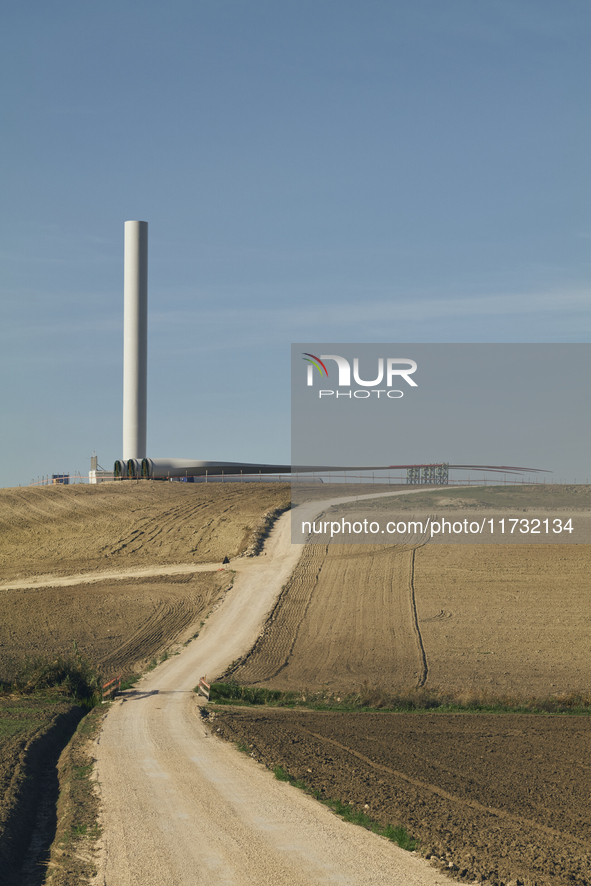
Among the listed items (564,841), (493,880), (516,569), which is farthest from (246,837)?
(516,569)

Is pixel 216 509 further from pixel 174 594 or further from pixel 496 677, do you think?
pixel 496 677

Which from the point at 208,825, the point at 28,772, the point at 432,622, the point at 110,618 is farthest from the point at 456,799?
the point at 110,618

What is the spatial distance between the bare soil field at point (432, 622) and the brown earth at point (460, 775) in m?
5.87

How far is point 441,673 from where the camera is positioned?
29875 millimetres

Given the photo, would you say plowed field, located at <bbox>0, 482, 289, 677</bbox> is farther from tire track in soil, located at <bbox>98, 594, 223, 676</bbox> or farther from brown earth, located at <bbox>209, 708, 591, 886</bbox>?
brown earth, located at <bbox>209, 708, 591, 886</bbox>

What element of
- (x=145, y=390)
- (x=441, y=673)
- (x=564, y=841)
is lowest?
(x=441, y=673)

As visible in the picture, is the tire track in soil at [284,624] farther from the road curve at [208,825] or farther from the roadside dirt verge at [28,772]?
the road curve at [208,825]

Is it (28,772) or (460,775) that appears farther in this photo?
(28,772)

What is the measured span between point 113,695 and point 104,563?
82.2ft

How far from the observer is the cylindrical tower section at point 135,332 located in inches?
3088

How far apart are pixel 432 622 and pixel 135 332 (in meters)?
51.7

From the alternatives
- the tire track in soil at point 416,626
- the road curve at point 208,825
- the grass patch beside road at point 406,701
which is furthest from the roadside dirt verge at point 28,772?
the tire track in soil at point 416,626

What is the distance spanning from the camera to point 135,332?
79.1 metres

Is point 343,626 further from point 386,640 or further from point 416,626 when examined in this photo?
point 416,626
